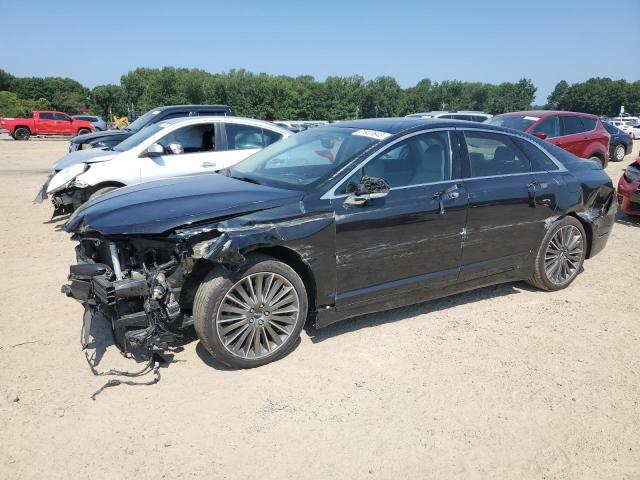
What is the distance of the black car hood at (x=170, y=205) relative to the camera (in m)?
3.48

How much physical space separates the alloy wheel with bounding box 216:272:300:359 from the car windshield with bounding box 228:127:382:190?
0.81 metres

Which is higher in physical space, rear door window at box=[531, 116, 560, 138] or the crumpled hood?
rear door window at box=[531, 116, 560, 138]

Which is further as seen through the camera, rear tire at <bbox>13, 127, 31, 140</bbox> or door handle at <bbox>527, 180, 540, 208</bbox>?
rear tire at <bbox>13, 127, 31, 140</bbox>

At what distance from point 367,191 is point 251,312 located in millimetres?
1244

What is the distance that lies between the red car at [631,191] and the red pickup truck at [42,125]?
3410cm

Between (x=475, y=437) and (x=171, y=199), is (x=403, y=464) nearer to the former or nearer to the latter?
(x=475, y=437)

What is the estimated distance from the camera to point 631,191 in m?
8.21

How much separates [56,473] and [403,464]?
6.17 feet

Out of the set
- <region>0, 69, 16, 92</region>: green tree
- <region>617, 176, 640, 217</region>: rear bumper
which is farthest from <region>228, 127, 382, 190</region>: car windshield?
<region>0, 69, 16, 92</region>: green tree

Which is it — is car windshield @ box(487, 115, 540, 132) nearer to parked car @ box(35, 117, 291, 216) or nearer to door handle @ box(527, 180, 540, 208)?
parked car @ box(35, 117, 291, 216)

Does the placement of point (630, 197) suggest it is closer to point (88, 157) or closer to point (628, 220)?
point (628, 220)

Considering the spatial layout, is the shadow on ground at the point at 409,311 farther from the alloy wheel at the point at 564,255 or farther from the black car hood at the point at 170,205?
the black car hood at the point at 170,205

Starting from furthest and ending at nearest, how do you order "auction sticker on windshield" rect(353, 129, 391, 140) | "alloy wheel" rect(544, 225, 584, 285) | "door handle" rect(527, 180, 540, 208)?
"alloy wheel" rect(544, 225, 584, 285) < "door handle" rect(527, 180, 540, 208) < "auction sticker on windshield" rect(353, 129, 391, 140)

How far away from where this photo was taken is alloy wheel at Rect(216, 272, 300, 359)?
3.55m
